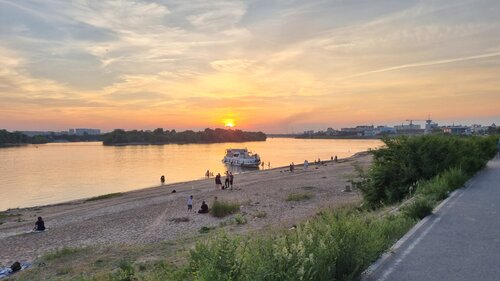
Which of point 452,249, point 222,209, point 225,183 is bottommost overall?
point 225,183

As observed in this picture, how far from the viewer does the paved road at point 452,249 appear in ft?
20.6

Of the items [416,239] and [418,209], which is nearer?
[416,239]

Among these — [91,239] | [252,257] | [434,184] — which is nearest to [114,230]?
[91,239]

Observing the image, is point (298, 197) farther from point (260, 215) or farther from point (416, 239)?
point (416, 239)

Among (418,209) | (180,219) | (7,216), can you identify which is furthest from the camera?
(7,216)

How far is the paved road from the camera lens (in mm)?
6289

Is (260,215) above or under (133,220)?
above

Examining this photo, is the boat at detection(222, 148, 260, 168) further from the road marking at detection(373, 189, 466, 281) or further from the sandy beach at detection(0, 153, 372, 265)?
the road marking at detection(373, 189, 466, 281)

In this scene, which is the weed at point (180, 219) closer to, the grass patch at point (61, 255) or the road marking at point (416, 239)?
the grass patch at point (61, 255)

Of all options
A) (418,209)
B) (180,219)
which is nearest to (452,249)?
(418,209)

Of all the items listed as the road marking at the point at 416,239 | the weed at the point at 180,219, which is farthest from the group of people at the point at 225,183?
the road marking at the point at 416,239

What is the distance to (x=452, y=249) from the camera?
25.1 feet

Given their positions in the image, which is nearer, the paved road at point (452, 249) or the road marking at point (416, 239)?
the paved road at point (452, 249)

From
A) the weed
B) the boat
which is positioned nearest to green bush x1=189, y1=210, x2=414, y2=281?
the weed
